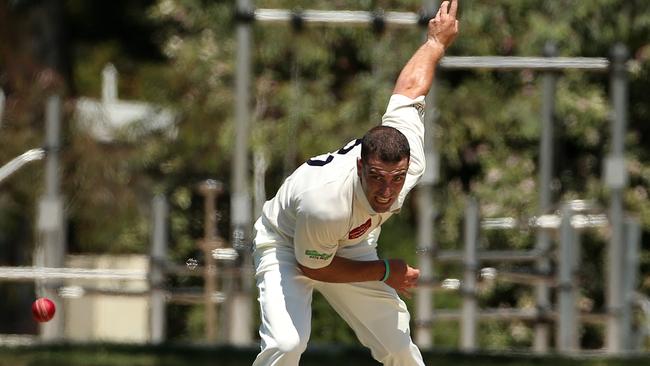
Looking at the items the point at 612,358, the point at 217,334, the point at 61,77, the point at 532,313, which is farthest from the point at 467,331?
the point at 61,77

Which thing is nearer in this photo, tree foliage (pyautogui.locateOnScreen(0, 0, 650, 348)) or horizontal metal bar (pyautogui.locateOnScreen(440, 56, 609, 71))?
horizontal metal bar (pyautogui.locateOnScreen(440, 56, 609, 71))

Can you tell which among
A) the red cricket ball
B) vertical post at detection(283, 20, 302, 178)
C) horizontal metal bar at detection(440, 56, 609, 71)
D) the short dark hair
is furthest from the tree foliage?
the short dark hair

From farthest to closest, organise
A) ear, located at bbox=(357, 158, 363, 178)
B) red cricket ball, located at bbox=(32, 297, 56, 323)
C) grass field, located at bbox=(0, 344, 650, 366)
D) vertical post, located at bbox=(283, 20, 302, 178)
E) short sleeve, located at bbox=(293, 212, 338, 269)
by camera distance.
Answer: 1. vertical post, located at bbox=(283, 20, 302, 178)
2. grass field, located at bbox=(0, 344, 650, 366)
3. red cricket ball, located at bbox=(32, 297, 56, 323)
4. short sleeve, located at bbox=(293, 212, 338, 269)
5. ear, located at bbox=(357, 158, 363, 178)

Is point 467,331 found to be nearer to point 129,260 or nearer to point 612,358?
point 612,358

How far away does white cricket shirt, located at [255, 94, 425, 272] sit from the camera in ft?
24.0

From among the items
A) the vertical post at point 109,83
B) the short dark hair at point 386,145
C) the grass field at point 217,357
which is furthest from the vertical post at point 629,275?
the vertical post at point 109,83

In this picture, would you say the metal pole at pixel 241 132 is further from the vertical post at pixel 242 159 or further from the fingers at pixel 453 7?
the fingers at pixel 453 7

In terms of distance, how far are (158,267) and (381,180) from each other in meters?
8.25

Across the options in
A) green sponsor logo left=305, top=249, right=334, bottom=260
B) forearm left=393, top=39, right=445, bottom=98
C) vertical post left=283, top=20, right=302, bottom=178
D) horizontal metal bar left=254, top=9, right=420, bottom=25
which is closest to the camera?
green sponsor logo left=305, top=249, right=334, bottom=260

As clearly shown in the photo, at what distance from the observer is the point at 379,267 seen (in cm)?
781

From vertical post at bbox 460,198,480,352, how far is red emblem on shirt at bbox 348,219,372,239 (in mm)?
7566

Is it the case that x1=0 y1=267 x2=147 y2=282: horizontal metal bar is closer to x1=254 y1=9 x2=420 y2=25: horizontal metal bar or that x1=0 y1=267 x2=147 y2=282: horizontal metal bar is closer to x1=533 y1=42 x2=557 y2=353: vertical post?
x1=254 y1=9 x2=420 y2=25: horizontal metal bar

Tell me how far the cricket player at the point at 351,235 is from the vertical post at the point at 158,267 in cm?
712

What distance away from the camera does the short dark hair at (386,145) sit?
7.07 metres
